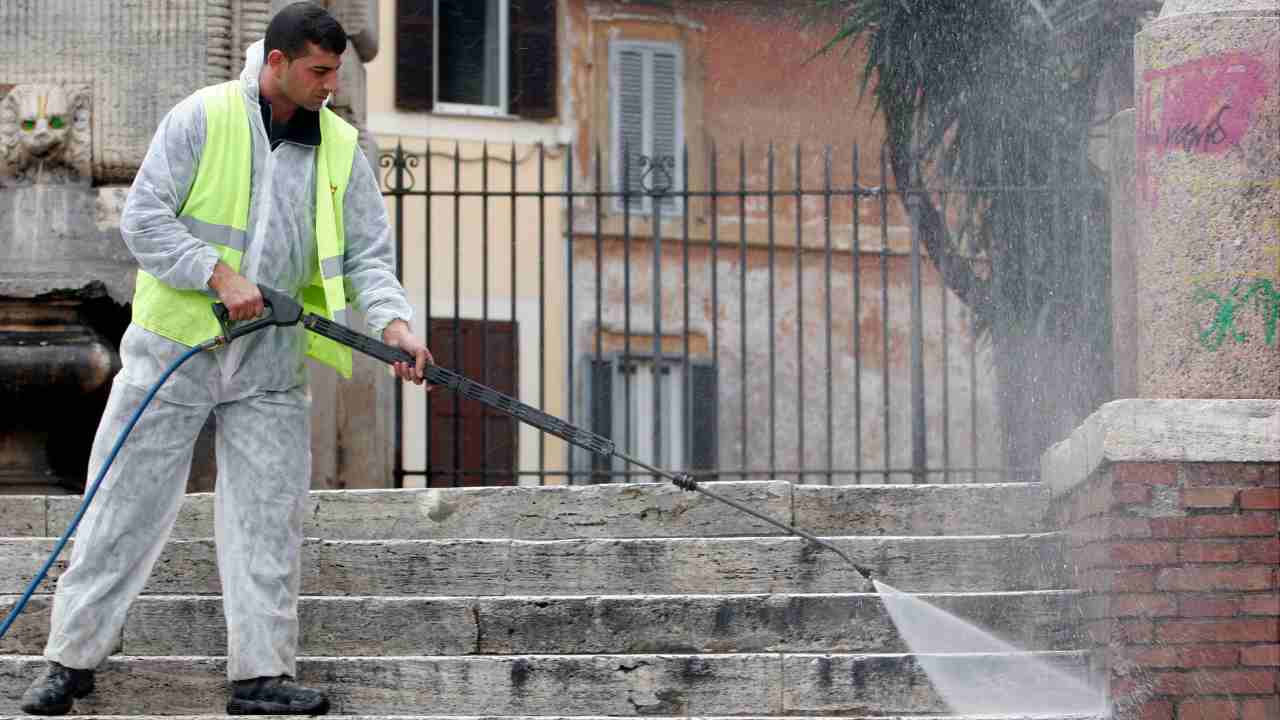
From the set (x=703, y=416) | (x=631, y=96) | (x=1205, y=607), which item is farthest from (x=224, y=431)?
(x=631, y=96)

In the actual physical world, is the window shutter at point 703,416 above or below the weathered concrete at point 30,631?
above

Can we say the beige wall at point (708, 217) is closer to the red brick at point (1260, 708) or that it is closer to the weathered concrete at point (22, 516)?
the weathered concrete at point (22, 516)

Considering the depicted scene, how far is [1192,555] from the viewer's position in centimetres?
611

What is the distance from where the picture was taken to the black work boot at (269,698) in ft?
18.9

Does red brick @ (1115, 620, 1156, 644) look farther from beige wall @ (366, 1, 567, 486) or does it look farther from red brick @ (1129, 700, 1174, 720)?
beige wall @ (366, 1, 567, 486)

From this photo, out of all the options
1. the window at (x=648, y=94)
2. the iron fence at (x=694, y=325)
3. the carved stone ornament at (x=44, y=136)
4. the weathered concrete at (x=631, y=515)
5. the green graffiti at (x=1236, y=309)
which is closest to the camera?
the green graffiti at (x=1236, y=309)

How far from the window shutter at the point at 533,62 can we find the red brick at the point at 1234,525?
17040 mm

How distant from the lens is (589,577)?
688cm

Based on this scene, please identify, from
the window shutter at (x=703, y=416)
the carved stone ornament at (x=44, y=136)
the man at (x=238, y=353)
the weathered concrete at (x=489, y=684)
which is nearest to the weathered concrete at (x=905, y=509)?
the weathered concrete at (x=489, y=684)

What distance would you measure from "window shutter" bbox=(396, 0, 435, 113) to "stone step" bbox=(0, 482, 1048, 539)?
15010mm

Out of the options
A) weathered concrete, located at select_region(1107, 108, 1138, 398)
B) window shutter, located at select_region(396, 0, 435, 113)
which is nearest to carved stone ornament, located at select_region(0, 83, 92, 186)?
weathered concrete, located at select_region(1107, 108, 1138, 398)

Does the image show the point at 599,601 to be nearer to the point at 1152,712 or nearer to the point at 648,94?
the point at 1152,712

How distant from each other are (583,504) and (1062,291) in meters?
5.46

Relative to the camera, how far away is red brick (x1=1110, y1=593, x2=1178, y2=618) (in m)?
6.05
